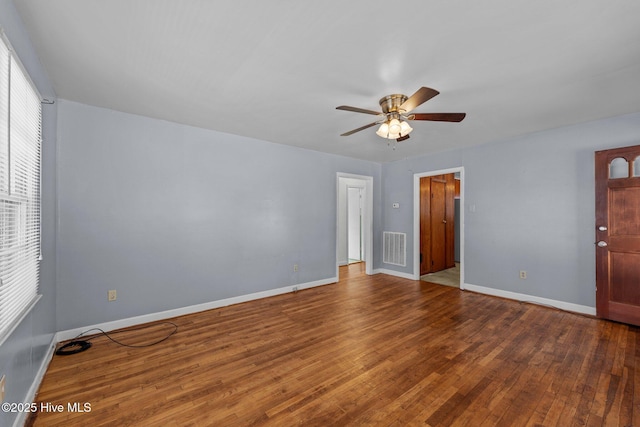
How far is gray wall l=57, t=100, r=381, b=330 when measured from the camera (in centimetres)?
280

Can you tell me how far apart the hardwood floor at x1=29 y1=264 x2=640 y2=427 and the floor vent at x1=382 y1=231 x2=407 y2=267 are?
206 centimetres

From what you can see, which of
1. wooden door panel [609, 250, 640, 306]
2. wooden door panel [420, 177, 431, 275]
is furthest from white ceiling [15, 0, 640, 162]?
wooden door panel [420, 177, 431, 275]

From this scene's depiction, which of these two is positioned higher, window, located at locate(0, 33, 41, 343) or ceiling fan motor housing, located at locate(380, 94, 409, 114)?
ceiling fan motor housing, located at locate(380, 94, 409, 114)

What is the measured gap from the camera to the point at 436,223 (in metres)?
5.72

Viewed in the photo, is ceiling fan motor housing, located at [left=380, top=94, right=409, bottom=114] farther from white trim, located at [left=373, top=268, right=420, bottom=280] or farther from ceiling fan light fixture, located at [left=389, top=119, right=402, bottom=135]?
white trim, located at [left=373, top=268, right=420, bottom=280]

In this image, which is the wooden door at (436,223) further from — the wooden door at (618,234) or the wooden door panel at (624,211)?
the wooden door panel at (624,211)

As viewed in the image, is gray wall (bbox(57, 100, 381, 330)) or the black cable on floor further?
gray wall (bbox(57, 100, 381, 330))

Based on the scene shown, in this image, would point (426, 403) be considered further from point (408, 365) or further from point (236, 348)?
point (236, 348)

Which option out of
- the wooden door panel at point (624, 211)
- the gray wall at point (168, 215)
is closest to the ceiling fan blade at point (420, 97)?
the gray wall at point (168, 215)

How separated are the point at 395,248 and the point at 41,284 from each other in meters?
5.21

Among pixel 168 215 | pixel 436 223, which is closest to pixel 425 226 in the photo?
pixel 436 223

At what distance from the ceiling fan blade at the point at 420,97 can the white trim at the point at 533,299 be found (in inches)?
135

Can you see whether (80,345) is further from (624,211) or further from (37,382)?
(624,211)

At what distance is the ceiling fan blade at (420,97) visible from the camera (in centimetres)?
202
